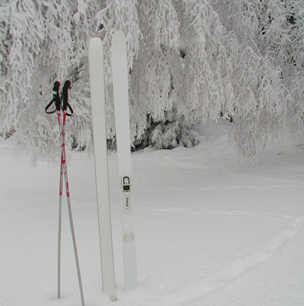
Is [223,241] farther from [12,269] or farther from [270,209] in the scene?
[12,269]

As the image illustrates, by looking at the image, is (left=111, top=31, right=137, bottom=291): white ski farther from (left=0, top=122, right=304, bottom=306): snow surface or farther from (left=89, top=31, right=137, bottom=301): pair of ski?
(left=0, top=122, right=304, bottom=306): snow surface

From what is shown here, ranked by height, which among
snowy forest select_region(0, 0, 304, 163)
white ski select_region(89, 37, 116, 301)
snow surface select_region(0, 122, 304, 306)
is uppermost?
snowy forest select_region(0, 0, 304, 163)

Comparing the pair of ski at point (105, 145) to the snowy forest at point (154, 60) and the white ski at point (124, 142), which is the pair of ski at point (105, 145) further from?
the snowy forest at point (154, 60)

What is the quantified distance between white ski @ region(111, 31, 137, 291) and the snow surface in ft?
0.73

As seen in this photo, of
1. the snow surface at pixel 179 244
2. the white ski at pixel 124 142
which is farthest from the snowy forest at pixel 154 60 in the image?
the white ski at pixel 124 142

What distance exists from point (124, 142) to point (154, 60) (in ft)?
10.2

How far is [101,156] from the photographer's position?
7.66ft

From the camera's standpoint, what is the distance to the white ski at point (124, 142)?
7.70 feet

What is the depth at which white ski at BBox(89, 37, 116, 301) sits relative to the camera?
7.57 feet

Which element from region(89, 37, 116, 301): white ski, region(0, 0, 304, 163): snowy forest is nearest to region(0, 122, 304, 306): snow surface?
region(89, 37, 116, 301): white ski

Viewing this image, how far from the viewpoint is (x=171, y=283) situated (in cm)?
248

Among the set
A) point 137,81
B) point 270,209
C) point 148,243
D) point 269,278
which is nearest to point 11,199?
point 137,81

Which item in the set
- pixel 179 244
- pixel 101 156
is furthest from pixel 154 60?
pixel 101 156

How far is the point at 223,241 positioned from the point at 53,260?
169 cm
